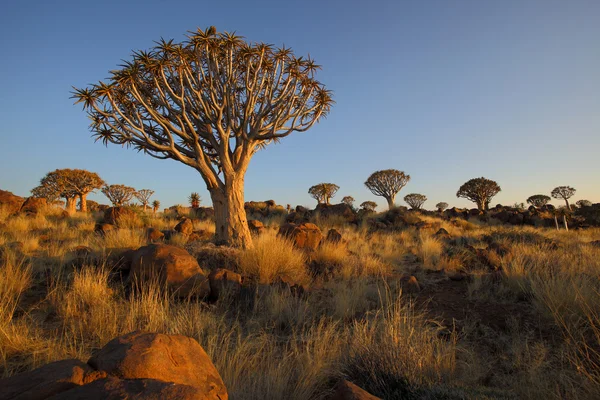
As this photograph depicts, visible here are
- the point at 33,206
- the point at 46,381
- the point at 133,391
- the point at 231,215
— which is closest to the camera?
the point at 133,391

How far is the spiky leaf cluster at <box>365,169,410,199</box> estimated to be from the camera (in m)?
31.0

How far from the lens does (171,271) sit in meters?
5.41

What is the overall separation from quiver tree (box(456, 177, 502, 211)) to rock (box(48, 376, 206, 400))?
109 feet

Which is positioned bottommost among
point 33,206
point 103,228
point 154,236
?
point 154,236

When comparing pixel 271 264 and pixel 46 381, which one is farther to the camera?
A: pixel 271 264

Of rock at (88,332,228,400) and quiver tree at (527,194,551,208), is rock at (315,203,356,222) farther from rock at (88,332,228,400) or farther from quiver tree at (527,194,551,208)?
quiver tree at (527,194,551,208)

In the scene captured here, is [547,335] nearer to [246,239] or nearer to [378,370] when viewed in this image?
[378,370]

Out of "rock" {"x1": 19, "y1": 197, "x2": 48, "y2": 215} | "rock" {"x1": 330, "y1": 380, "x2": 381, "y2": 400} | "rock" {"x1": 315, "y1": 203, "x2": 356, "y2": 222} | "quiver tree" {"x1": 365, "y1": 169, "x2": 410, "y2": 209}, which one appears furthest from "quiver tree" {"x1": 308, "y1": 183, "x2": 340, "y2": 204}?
"rock" {"x1": 330, "y1": 380, "x2": 381, "y2": 400}

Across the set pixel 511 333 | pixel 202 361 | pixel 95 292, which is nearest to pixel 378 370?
pixel 202 361

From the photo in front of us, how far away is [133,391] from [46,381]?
2.12 feet

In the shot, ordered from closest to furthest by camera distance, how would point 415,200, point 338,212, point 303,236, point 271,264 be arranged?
point 271,264 → point 303,236 → point 338,212 → point 415,200

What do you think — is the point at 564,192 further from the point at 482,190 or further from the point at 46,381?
the point at 46,381

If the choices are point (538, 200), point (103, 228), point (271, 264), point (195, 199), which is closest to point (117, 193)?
point (195, 199)

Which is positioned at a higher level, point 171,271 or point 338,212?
point 338,212
